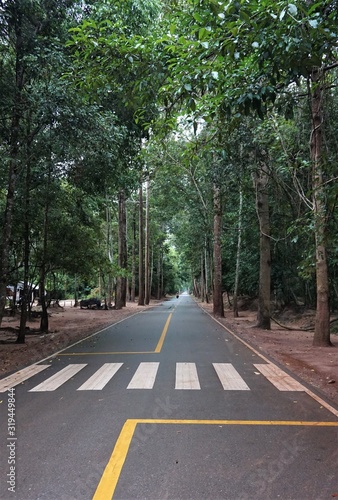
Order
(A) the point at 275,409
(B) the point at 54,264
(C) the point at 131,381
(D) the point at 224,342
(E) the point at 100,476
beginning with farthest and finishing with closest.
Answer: (B) the point at 54,264
(D) the point at 224,342
(C) the point at 131,381
(A) the point at 275,409
(E) the point at 100,476

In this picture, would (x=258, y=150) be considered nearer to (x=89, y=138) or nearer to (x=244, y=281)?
(x=89, y=138)

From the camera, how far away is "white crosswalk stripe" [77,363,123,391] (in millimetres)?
6910

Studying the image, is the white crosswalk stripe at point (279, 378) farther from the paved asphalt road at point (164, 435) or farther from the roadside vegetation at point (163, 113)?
the roadside vegetation at point (163, 113)

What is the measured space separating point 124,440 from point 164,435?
48cm

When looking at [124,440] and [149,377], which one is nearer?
[124,440]

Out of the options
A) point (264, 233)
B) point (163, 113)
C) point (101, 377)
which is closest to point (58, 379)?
point (101, 377)

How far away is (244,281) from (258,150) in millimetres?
16707

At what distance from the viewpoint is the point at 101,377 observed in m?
7.73

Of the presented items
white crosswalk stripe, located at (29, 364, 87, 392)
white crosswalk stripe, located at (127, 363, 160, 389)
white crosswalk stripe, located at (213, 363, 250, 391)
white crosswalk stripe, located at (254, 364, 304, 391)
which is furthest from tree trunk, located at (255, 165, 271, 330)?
white crosswalk stripe, located at (29, 364, 87, 392)

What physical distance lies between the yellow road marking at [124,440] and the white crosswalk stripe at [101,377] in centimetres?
199

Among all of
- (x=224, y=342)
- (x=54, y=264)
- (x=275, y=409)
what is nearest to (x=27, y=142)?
(x=54, y=264)

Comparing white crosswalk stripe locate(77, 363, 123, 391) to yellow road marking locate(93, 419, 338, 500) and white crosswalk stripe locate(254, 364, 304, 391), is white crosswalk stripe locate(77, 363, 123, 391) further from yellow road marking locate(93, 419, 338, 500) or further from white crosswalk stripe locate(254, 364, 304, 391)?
white crosswalk stripe locate(254, 364, 304, 391)

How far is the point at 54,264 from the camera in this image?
17.2m

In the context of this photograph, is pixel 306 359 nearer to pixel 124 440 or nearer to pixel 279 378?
pixel 279 378
